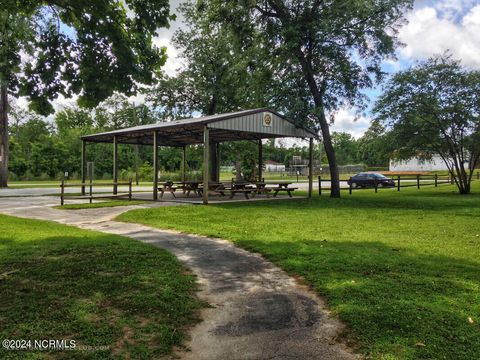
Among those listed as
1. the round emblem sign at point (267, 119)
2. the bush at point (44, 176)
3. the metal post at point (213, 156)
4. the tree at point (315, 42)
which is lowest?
the bush at point (44, 176)

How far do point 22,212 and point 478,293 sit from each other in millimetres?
13274

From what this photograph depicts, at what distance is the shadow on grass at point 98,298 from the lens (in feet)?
12.1

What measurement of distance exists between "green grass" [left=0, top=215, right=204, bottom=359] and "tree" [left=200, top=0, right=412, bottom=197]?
48.7 feet

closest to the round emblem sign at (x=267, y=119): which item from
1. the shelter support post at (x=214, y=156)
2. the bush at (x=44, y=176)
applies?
the shelter support post at (x=214, y=156)

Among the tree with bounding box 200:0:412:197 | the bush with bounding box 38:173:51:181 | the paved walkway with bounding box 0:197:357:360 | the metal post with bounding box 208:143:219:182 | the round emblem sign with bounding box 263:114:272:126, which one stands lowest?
the paved walkway with bounding box 0:197:357:360

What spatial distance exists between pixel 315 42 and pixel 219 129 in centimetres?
713

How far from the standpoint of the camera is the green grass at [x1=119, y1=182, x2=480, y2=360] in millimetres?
3846

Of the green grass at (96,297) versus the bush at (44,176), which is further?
the bush at (44,176)

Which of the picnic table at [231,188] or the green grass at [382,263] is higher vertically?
the picnic table at [231,188]

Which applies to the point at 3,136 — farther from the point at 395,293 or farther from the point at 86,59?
the point at 395,293

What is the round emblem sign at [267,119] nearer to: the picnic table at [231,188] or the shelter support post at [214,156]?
the picnic table at [231,188]

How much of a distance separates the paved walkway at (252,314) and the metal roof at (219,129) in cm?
978

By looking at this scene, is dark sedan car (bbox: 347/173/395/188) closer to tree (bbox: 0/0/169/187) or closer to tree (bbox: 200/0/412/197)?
tree (bbox: 200/0/412/197)

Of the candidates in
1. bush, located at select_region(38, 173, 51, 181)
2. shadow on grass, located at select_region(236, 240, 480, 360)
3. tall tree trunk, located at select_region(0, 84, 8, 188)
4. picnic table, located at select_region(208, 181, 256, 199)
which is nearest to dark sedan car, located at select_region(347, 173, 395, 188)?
picnic table, located at select_region(208, 181, 256, 199)
